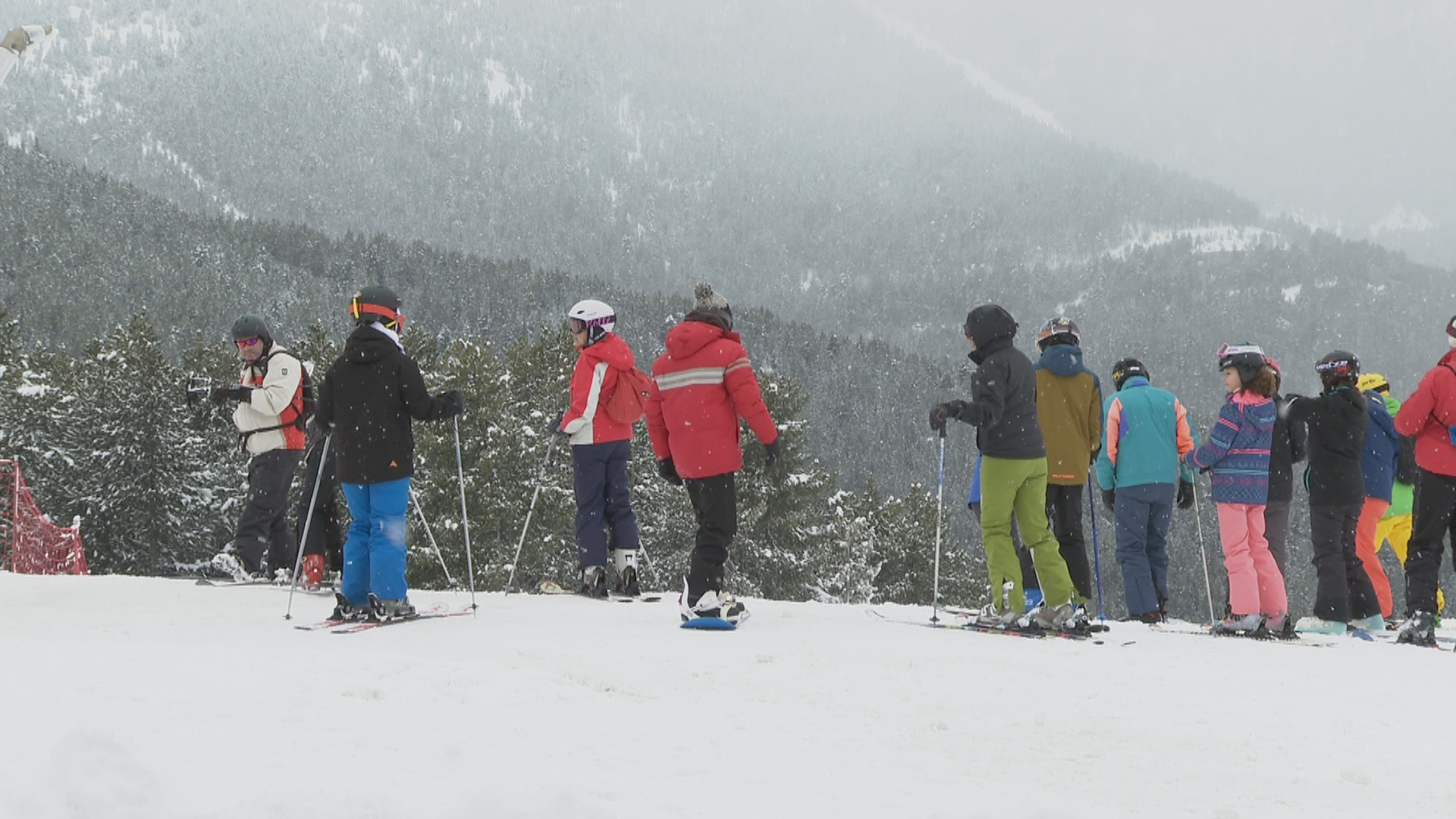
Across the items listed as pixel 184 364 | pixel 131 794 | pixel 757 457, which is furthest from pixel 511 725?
pixel 184 364

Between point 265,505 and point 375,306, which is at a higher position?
point 375,306

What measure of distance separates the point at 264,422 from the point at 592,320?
283 centimetres

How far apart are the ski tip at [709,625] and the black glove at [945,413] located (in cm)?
169

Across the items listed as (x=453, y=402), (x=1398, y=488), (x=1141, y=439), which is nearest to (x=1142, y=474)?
(x=1141, y=439)

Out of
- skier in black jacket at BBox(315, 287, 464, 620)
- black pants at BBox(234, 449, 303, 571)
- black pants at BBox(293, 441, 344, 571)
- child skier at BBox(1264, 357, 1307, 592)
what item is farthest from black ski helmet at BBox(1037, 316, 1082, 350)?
black pants at BBox(234, 449, 303, 571)

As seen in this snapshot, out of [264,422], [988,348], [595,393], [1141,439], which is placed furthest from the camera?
[1141,439]

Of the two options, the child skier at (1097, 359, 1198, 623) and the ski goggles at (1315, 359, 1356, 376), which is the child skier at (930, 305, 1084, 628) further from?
the ski goggles at (1315, 359, 1356, 376)

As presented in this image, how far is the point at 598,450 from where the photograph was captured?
809 centimetres

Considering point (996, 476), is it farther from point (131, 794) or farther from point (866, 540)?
point (866, 540)

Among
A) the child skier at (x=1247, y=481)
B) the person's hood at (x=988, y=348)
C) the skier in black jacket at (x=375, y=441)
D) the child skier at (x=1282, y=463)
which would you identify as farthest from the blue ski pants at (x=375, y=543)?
the child skier at (x=1282, y=463)

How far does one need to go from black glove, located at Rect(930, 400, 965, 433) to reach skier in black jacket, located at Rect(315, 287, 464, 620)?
9.37 feet

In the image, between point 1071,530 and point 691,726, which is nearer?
point 691,726

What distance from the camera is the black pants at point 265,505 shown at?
8.66 meters

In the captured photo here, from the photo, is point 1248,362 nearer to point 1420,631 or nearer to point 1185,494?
point 1185,494
